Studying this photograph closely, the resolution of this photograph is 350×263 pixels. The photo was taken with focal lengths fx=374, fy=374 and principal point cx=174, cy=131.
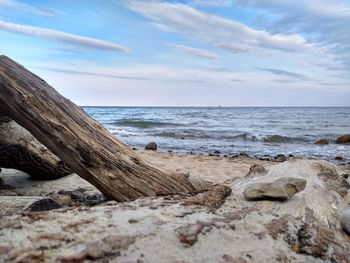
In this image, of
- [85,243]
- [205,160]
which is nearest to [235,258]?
[85,243]

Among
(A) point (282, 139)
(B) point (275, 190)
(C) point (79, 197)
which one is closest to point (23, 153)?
(C) point (79, 197)

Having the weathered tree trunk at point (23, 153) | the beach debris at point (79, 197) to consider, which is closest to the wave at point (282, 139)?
the weathered tree trunk at point (23, 153)

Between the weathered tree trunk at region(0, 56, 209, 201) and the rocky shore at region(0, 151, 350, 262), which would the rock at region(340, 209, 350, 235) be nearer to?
the rocky shore at region(0, 151, 350, 262)

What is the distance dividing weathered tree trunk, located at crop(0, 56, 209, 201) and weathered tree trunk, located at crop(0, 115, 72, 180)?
1410 millimetres

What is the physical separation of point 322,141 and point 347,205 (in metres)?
13.6

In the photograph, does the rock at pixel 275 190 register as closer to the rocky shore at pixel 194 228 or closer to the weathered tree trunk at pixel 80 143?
the rocky shore at pixel 194 228

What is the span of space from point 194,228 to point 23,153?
3.86 meters

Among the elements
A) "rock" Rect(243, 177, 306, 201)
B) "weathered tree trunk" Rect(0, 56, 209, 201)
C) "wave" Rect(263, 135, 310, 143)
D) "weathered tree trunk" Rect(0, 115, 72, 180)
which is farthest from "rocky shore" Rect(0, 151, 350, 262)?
"wave" Rect(263, 135, 310, 143)

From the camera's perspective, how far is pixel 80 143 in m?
3.83

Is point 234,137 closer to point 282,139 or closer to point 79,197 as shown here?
point 282,139

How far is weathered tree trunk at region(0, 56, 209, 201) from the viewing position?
12.6 ft

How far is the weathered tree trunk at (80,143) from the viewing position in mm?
3828

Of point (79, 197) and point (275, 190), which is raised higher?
point (275, 190)

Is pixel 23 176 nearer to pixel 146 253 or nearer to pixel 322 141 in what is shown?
pixel 146 253
